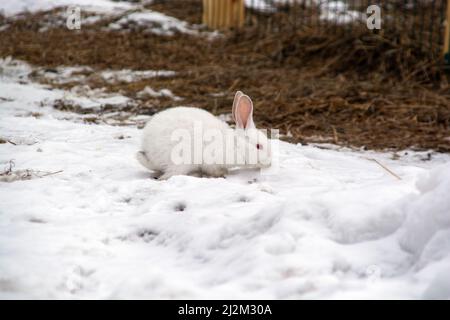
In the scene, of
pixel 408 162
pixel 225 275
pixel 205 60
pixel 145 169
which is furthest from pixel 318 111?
pixel 225 275

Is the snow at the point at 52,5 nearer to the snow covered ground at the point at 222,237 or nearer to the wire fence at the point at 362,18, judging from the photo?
the wire fence at the point at 362,18

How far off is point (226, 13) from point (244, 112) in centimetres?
781

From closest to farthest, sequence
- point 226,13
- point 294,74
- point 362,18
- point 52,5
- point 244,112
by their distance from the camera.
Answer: point 244,112 → point 294,74 → point 362,18 → point 226,13 → point 52,5

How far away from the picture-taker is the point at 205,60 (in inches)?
356

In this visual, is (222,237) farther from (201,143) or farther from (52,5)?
(52,5)

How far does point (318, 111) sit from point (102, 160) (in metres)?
2.71

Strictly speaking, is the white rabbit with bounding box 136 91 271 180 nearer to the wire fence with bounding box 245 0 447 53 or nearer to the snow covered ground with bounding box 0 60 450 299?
the snow covered ground with bounding box 0 60 450 299

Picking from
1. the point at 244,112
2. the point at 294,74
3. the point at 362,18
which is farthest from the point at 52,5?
the point at 244,112

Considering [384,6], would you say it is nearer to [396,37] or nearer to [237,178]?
[396,37]

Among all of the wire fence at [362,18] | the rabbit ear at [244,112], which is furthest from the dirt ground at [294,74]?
the rabbit ear at [244,112]

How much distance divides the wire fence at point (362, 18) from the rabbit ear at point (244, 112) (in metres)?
4.70

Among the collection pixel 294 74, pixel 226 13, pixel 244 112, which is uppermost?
pixel 226 13

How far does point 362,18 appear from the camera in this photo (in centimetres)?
1007

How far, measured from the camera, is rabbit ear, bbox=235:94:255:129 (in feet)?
12.9
